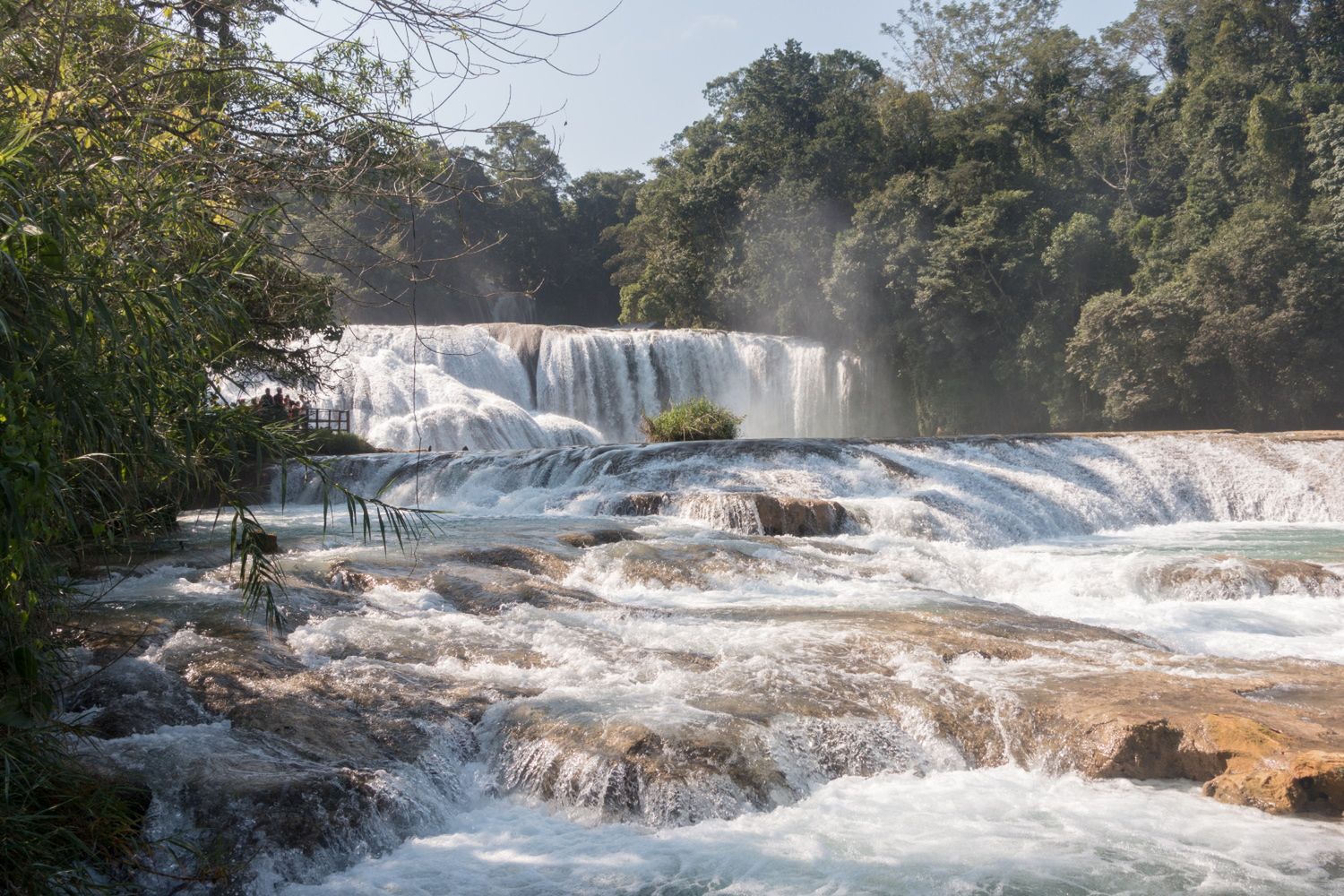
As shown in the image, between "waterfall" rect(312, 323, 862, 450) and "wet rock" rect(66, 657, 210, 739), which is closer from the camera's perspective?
"wet rock" rect(66, 657, 210, 739)

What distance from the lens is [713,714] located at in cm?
496

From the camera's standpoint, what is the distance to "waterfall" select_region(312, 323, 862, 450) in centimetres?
2192

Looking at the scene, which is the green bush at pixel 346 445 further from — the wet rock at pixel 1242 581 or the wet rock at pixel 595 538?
the wet rock at pixel 1242 581

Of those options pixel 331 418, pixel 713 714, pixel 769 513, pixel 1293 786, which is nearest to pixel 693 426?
pixel 769 513

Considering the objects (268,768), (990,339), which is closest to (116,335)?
(268,768)

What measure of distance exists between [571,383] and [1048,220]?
44.4 feet

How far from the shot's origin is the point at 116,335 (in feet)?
9.01

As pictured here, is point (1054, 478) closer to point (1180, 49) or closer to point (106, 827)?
point (106, 827)

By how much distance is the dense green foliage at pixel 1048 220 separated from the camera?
77.8 ft

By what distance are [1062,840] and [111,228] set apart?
420 cm

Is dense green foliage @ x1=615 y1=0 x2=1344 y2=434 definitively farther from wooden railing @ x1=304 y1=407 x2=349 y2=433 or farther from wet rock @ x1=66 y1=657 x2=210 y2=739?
wet rock @ x1=66 y1=657 x2=210 y2=739

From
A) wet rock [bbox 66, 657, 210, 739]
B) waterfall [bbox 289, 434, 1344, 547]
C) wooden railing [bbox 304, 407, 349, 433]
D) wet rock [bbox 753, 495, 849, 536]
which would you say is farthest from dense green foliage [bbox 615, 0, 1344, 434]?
wet rock [bbox 66, 657, 210, 739]

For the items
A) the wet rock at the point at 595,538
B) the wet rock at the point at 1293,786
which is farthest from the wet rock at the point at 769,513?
the wet rock at the point at 1293,786

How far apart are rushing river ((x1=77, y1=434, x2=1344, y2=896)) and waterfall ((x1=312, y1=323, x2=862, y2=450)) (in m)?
12.3
